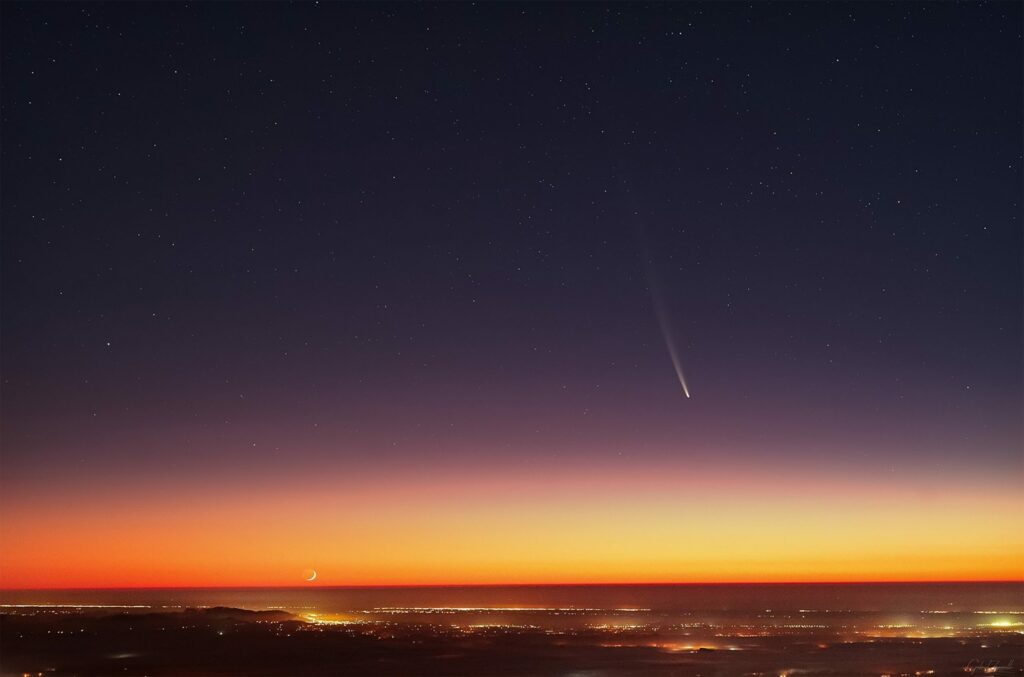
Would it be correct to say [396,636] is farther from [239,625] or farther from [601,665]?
[601,665]

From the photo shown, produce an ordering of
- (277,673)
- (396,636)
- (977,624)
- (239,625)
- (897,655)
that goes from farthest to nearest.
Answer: (977,624) < (239,625) < (396,636) < (897,655) < (277,673)

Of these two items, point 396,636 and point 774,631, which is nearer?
point 396,636

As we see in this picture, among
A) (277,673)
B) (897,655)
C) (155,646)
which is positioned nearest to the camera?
(277,673)

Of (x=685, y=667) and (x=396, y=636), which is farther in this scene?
(x=396, y=636)

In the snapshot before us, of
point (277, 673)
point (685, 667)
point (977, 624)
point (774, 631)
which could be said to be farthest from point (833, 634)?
point (277, 673)

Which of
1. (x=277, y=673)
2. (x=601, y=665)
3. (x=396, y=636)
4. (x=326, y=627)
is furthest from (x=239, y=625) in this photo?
(x=601, y=665)

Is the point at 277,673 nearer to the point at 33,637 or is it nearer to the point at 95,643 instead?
the point at 95,643
